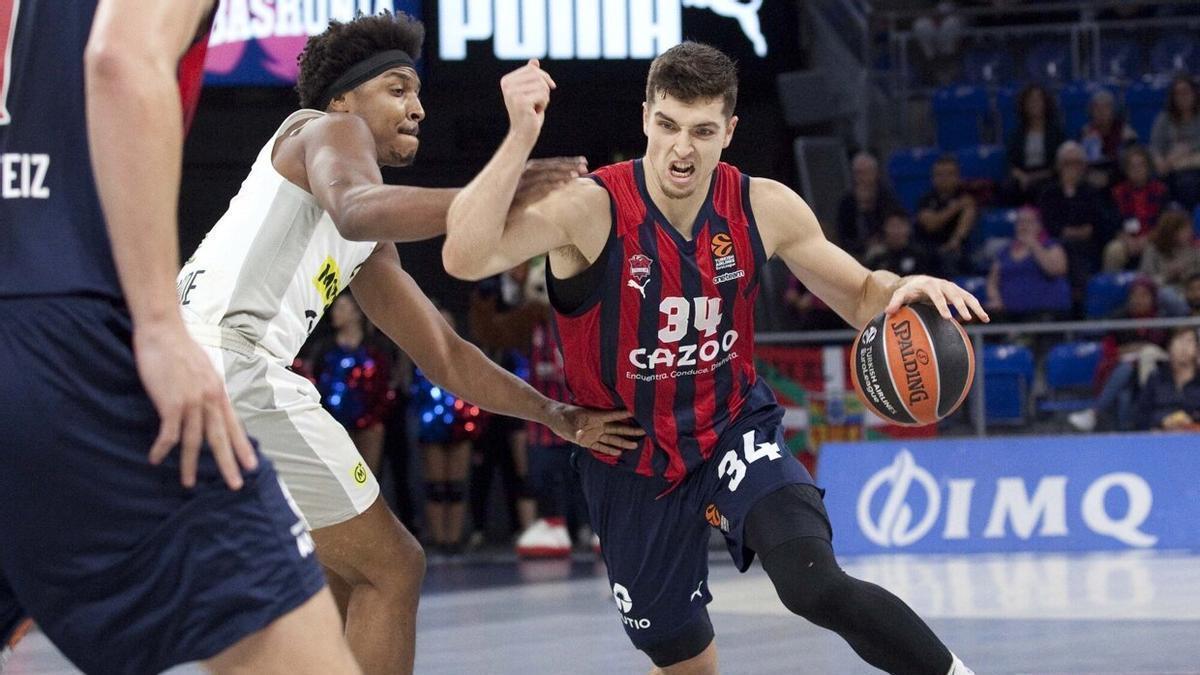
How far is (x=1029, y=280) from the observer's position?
34.7ft

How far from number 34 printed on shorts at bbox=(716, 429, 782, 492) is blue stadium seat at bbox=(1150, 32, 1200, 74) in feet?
34.7

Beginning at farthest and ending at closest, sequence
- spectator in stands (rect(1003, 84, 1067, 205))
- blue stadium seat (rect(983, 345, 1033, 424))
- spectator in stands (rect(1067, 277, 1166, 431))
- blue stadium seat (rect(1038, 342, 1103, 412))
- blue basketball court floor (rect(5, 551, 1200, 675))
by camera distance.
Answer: spectator in stands (rect(1003, 84, 1067, 205)), blue stadium seat (rect(983, 345, 1033, 424)), blue stadium seat (rect(1038, 342, 1103, 412)), spectator in stands (rect(1067, 277, 1166, 431)), blue basketball court floor (rect(5, 551, 1200, 675))

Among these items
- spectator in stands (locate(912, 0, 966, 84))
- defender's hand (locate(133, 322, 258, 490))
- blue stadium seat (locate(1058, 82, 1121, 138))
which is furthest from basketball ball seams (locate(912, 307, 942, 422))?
spectator in stands (locate(912, 0, 966, 84))

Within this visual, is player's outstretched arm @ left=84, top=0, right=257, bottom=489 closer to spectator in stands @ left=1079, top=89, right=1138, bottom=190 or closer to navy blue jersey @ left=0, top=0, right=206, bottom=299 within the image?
navy blue jersey @ left=0, top=0, right=206, bottom=299

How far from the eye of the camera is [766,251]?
4.09 metres

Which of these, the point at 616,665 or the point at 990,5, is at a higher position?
the point at 990,5

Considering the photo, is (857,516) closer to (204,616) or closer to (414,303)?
(414,303)

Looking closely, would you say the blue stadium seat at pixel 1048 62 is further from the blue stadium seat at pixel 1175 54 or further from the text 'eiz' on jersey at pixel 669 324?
the text 'eiz' on jersey at pixel 669 324

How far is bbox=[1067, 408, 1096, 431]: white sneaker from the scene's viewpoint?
9.56 meters

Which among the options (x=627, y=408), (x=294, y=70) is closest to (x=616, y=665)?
(x=627, y=408)

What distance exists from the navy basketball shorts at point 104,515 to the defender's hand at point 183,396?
1.8 inches

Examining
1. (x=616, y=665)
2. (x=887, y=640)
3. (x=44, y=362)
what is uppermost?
(x=44, y=362)

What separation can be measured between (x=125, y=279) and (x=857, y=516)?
7747mm

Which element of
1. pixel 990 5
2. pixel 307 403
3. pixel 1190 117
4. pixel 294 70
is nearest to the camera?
pixel 307 403
